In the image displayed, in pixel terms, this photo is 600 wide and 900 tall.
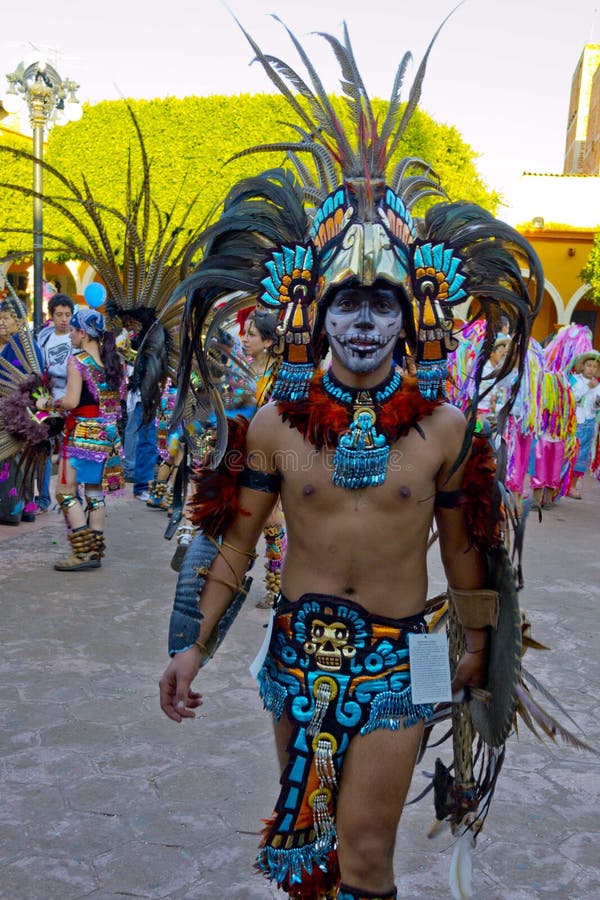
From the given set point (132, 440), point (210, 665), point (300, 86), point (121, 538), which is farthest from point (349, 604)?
point (132, 440)

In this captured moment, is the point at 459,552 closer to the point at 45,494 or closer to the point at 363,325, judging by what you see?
the point at 363,325

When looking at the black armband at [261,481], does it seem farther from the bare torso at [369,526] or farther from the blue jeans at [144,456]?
the blue jeans at [144,456]

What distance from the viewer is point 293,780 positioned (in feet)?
8.38

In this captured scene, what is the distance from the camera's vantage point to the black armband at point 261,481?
2.77 meters

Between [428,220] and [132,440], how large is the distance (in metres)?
9.97

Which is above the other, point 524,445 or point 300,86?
point 300,86

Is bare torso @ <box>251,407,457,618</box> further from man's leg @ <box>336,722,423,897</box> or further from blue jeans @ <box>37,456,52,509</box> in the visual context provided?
blue jeans @ <box>37,456,52,509</box>

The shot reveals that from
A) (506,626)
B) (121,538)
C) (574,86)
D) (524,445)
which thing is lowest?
(121,538)

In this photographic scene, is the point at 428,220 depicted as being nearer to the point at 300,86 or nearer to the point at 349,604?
the point at 300,86

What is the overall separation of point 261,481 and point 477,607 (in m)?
0.73

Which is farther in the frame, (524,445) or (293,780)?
(524,445)

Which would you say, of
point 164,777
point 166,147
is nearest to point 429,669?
point 164,777

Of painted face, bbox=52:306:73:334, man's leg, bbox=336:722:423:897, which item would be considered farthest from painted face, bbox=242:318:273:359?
man's leg, bbox=336:722:423:897

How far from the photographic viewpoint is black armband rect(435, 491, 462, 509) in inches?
106
